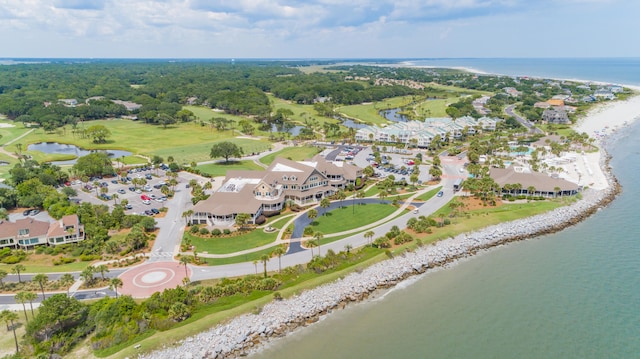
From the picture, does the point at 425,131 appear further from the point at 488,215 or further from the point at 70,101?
the point at 70,101

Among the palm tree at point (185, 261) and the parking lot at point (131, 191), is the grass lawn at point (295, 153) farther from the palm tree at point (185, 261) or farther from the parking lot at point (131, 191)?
the palm tree at point (185, 261)

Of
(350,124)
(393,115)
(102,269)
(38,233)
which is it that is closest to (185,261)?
(102,269)

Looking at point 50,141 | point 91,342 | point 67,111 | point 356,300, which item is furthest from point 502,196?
point 67,111

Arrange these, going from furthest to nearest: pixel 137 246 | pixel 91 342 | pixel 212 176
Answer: pixel 212 176 → pixel 137 246 → pixel 91 342

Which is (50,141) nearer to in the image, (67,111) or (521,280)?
(67,111)

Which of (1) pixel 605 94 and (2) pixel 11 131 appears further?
(1) pixel 605 94

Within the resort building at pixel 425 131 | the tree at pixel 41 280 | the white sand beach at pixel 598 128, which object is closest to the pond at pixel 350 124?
the resort building at pixel 425 131
